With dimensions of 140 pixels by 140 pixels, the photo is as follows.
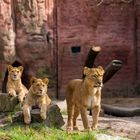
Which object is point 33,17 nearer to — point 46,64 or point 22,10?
point 22,10

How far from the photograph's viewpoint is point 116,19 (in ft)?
58.9

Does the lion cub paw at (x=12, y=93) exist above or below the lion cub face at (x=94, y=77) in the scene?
below

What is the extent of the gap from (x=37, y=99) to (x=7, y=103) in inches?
43.2

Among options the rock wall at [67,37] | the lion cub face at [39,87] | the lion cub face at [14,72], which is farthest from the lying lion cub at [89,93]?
the rock wall at [67,37]

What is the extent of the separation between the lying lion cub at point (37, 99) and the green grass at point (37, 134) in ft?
0.53

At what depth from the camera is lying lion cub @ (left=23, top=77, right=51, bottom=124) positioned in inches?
328

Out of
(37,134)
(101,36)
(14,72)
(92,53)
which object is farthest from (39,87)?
(101,36)

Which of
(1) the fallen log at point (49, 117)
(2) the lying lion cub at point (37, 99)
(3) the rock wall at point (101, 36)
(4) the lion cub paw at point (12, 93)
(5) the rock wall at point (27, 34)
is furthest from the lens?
(3) the rock wall at point (101, 36)

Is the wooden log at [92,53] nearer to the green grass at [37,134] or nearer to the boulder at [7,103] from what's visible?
the boulder at [7,103]

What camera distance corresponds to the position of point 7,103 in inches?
370

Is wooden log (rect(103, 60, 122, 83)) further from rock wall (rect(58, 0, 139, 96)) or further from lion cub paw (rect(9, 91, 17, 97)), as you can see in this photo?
rock wall (rect(58, 0, 139, 96))

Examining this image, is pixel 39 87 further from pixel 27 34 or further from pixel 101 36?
pixel 101 36

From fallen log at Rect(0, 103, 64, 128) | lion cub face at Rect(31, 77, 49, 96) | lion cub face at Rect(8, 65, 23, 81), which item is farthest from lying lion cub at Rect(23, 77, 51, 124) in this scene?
lion cub face at Rect(8, 65, 23, 81)

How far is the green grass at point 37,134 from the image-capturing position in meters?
7.48
